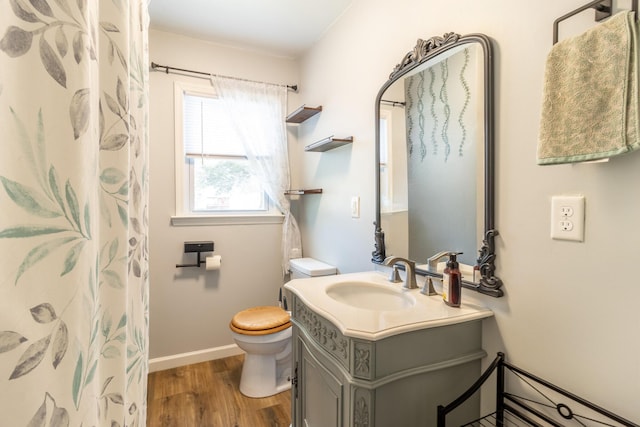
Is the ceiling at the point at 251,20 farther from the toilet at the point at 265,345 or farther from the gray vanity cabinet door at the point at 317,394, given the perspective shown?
the gray vanity cabinet door at the point at 317,394

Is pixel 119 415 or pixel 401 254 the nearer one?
pixel 119 415

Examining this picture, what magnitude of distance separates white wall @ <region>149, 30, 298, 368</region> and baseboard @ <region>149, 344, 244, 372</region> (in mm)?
26

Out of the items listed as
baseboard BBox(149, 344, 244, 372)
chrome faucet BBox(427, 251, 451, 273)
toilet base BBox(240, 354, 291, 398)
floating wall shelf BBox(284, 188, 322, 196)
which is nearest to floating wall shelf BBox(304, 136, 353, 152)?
floating wall shelf BBox(284, 188, 322, 196)

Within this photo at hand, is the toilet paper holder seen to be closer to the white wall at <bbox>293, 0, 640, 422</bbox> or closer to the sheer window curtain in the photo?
the sheer window curtain

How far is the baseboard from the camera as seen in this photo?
2.33 metres

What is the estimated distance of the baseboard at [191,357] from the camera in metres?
2.33

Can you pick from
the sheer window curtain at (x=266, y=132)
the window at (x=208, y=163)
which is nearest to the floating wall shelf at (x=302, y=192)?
the sheer window curtain at (x=266, y=132)

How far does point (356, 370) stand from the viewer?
0.95 m

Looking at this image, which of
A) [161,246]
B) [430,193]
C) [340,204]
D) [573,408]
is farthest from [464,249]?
[161,246]

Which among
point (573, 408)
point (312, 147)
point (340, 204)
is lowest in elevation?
point (573, 408)

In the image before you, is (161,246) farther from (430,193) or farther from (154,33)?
(430,193)

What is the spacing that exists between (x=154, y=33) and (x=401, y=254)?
2307 millimetres

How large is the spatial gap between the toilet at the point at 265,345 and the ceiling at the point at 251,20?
1687 mm

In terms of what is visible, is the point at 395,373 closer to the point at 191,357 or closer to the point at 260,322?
the point at 260,322
